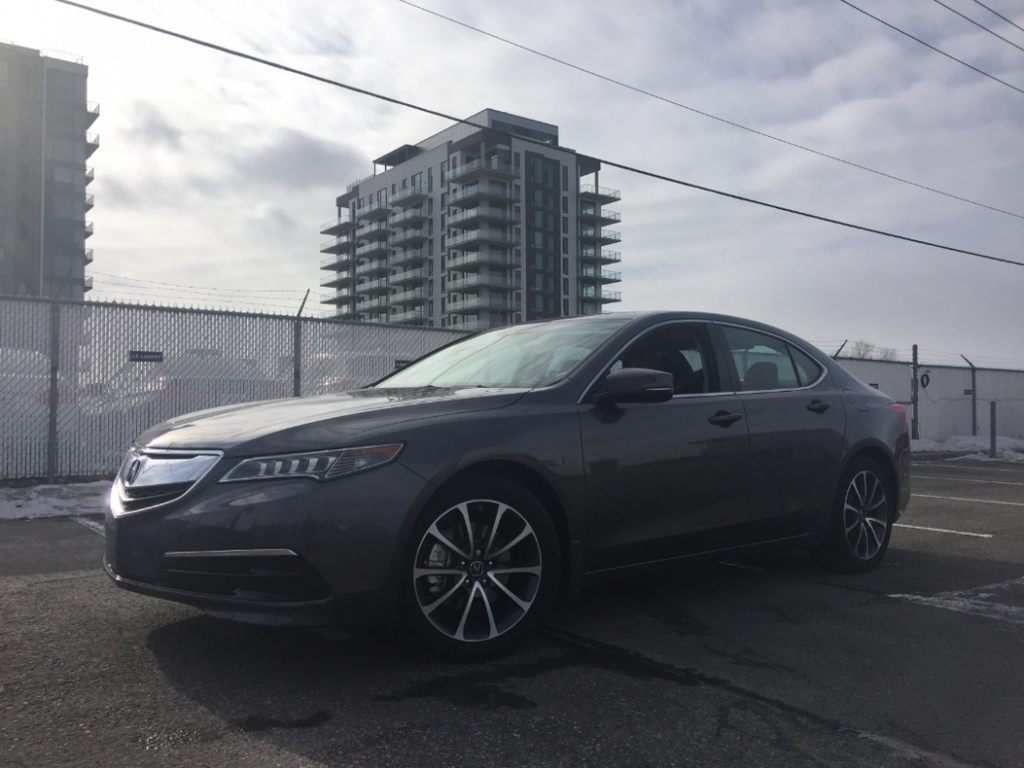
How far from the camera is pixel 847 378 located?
221 inches

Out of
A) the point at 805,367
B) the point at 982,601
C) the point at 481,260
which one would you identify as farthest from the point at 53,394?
the point at 481,260

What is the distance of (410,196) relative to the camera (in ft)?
315

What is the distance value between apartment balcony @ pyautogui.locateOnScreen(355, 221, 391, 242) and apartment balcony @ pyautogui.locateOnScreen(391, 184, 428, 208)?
327 cm

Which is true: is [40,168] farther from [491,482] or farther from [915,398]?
[491,482]

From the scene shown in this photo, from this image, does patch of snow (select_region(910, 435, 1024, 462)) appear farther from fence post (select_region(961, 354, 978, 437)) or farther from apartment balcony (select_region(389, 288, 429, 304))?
apartment balcony (select_region(389, 288, 429, 304))

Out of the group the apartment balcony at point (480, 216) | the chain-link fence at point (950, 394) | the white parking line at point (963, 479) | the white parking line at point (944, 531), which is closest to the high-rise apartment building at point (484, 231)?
the apartment balcony at point (480, 216)

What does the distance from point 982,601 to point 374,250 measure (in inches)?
3947

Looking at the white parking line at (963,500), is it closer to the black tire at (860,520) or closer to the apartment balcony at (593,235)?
the black tire at (860,520)

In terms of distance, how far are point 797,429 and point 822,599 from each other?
904mm

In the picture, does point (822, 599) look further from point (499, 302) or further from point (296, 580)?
point (499, 302)

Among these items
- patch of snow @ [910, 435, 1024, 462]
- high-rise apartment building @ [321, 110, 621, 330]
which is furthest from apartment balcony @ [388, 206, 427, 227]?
patch of snow @ [910, 435, 1024, 462]

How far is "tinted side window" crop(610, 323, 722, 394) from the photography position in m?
4.46

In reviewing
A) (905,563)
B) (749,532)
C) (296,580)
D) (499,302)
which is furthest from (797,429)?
(499,302)

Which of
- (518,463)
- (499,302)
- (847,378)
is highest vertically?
(499,302)
